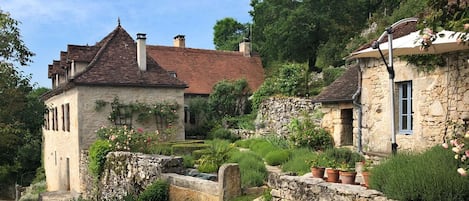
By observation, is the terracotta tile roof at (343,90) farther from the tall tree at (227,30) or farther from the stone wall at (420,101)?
the tall tree at (227,30)

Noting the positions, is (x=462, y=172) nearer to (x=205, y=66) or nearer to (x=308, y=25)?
(x=205, y=66)

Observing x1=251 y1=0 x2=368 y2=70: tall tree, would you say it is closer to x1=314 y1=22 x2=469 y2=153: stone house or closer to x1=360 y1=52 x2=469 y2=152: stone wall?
x1=314 y1=22 x2=469 y2=153: stone house

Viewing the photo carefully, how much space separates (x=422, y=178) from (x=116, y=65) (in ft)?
54.0

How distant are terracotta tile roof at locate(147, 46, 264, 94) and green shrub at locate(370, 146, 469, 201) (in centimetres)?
2237

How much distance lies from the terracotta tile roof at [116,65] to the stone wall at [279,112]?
4.39 metres

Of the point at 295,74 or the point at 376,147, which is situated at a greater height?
the point at 295,74

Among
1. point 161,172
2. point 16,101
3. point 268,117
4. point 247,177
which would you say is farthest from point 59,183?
point 247,177

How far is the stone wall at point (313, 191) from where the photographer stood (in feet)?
16.6

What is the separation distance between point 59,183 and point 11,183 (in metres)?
15.1

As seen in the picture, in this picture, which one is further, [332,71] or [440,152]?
[332,71]

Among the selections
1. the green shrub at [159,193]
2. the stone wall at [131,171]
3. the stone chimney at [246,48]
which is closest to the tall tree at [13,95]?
the stone wall at [131,171]

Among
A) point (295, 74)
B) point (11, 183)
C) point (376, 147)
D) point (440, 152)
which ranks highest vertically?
point (295, 74)

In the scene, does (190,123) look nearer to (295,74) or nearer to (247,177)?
(295,74)

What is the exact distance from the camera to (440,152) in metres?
5.18
